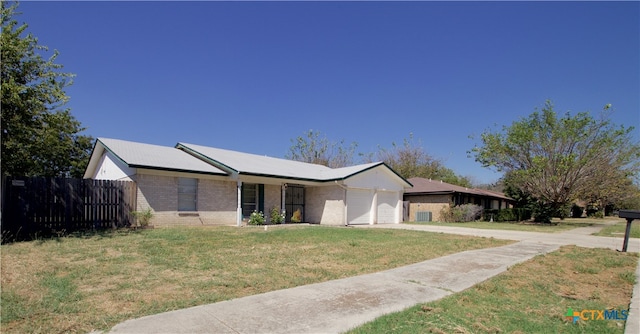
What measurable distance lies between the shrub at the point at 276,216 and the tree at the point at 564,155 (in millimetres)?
19572

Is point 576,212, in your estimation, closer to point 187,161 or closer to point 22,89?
point 187,161

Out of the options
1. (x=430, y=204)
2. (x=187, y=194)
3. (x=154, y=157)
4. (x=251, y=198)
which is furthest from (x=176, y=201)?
(x=430, y=204)

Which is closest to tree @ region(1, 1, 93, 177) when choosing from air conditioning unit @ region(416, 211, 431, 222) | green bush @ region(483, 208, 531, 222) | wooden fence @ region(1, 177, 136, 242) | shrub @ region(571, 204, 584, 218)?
wooden fence @ region(1, 177, 136, 242)

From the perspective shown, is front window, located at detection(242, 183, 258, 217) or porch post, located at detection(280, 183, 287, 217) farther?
porch post, located at detection(280, 183, 287, 217)

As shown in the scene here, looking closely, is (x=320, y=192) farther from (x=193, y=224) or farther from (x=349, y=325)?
(x=349, y=325)

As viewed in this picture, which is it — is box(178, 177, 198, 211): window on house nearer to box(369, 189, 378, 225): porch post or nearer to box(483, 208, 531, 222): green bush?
box(369, 189, 378, 225): porch post

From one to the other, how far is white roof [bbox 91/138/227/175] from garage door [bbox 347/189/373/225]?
27.6 ft

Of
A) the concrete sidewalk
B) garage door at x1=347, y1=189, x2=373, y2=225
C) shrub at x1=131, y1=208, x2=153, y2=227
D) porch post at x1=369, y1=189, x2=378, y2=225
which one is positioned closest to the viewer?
the concrete sidewalk

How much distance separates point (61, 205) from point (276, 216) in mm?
10151

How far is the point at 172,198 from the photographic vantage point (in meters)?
15.9

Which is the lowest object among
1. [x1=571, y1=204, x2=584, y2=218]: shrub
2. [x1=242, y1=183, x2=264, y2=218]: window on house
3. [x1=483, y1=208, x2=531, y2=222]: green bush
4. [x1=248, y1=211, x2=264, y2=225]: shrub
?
[x1=571, y1=204, x2=584, y2=218]: shrub

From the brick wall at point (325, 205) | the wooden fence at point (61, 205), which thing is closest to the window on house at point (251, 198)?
the brick wall at point (325, 205)

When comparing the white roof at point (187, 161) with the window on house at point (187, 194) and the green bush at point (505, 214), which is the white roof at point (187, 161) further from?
the green bush at point (505, 214)

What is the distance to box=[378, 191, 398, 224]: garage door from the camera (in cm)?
2433
